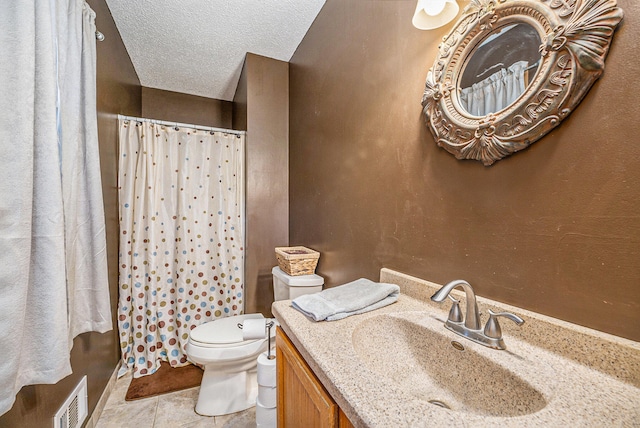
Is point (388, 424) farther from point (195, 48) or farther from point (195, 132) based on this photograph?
point (195, 48)

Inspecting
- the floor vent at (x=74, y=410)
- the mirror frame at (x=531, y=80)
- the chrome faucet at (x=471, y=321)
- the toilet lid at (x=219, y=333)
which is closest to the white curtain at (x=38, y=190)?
the floor vent at (x=74, y=410)

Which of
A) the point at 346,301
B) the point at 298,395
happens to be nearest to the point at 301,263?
the point at 346,301

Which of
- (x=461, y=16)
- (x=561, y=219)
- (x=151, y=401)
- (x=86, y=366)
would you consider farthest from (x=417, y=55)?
(x=151, y=401)

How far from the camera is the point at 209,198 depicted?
7.16ft

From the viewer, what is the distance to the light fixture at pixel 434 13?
804mm

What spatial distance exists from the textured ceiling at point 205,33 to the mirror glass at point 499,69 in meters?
1.27

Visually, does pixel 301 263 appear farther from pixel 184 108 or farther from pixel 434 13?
pixel 184 108

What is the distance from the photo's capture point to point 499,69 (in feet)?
2.38

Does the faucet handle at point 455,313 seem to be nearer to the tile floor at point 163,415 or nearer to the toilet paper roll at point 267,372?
the toilet paper roll at point 267,372

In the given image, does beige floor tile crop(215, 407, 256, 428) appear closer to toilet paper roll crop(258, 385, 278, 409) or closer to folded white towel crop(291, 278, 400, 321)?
toilet paper roll crop(258, 385, 278, 409)

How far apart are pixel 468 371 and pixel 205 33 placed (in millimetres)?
2335

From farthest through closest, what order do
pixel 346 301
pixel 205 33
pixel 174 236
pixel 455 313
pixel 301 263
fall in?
pixel 174 236 < pixel 205 33 < pixel 301 263 < pixel 346 301 < pixel 455 313

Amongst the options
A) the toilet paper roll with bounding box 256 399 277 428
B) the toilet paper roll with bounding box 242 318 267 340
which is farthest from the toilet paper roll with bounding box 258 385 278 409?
the toilet paper roll with bounding box 242 318 267 340

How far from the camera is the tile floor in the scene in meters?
1.48
